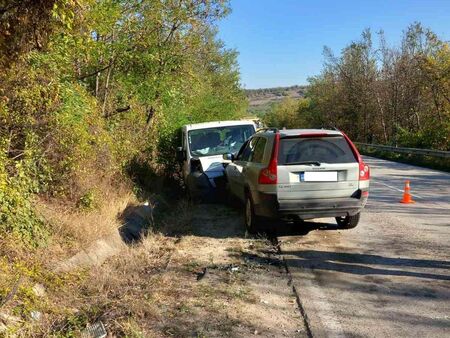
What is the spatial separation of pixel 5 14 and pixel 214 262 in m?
3.95

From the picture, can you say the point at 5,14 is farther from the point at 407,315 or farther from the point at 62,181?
the point at 407,315

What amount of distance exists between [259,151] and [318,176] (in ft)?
4.20

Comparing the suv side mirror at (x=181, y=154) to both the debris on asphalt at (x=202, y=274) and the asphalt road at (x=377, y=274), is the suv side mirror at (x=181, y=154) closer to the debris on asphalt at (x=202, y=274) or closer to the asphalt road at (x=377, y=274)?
the asphalt road at (x=377, y=274)

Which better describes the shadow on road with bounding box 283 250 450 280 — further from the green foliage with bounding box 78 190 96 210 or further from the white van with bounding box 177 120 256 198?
the white van with bounding box 177 120 256 198

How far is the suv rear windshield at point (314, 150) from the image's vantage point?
7.70 meters

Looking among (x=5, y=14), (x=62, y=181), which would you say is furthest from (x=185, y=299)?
(x=62, y=181)

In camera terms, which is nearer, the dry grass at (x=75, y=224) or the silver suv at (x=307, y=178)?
the dry grass at (x=75, y=224)

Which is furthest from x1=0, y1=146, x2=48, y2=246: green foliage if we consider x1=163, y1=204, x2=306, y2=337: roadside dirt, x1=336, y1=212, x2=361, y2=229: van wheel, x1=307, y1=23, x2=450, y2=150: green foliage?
x1=307, y1=23, x2=450, y2=150: green foliage

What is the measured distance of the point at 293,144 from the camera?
7.82 meters

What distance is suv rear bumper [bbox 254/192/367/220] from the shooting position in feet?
24.7

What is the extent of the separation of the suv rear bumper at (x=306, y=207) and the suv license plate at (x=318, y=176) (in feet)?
1.01

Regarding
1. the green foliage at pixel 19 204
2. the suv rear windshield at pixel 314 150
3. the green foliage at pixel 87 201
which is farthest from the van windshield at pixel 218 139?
the green foliage at pixel 19 204

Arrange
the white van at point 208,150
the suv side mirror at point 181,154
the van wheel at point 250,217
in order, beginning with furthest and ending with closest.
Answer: the suv side mirror at point 181,154
the white van at point 208,150
the van wheel at point 250,217

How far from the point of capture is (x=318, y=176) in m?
7.60
